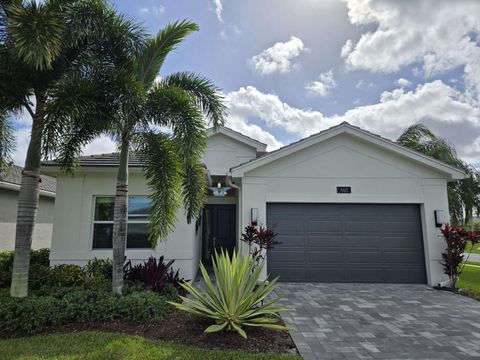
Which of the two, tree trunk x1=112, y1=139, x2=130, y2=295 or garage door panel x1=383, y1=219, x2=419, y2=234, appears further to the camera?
garage door panel x1=383, y1=219, x2=419, y2=234

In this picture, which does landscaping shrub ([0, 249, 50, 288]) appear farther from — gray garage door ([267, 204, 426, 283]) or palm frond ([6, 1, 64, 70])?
gray garage door ([267, 204, 426, 283])

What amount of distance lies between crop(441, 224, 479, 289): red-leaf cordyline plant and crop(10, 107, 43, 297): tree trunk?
36.9 feet

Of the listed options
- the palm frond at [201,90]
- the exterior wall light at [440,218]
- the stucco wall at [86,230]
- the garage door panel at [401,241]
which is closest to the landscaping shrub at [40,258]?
the stucco wall at [86,230]

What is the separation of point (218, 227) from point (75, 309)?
790cm

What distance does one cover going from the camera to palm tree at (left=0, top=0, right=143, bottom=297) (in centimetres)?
503

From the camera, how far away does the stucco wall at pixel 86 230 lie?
27.2 ft

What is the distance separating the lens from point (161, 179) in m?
5.84

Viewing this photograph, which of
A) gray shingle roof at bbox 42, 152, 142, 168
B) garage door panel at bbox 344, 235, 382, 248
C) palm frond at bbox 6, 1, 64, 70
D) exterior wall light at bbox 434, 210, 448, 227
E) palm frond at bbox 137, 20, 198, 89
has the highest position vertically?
palm frond at bbox 137, 20, 198, 89

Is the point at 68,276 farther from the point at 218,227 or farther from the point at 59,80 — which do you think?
the point at 218,227

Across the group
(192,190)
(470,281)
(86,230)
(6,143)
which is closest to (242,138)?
(192,190)

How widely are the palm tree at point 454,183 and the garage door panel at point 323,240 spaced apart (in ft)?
28.0

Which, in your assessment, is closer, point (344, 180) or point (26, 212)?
point (26, 212)

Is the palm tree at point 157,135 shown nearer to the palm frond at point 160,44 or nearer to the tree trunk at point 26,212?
the palm frond at point 160,44

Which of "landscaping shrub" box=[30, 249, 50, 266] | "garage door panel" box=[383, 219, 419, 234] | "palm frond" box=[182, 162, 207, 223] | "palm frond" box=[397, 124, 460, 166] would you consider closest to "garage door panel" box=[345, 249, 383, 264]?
"garage door panel" box=[383, 219, 419, 234]
